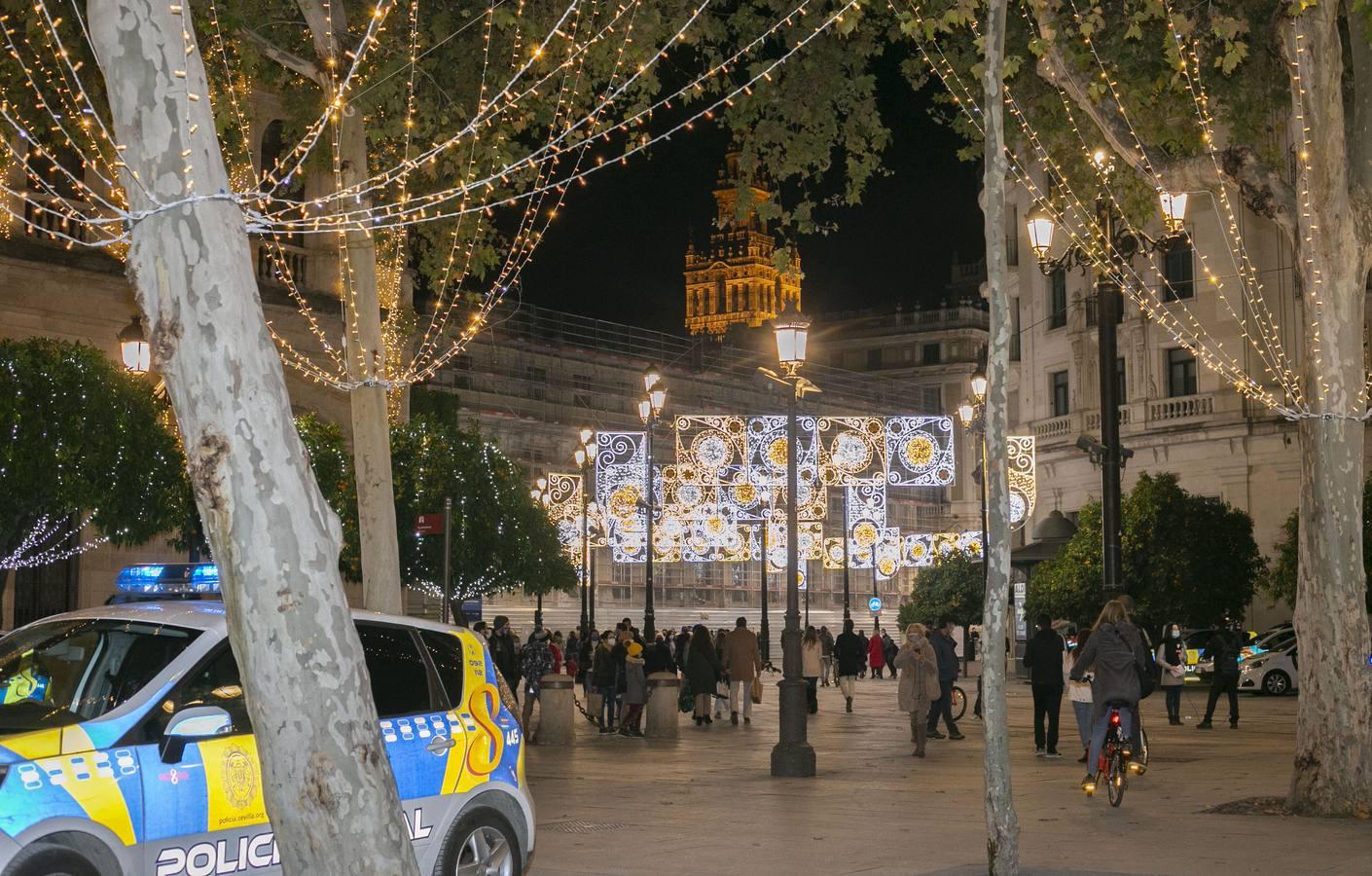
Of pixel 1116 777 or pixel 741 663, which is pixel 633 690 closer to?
pixel 741 663

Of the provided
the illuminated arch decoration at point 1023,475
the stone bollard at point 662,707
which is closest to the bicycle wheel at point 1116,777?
the stone bollard at point 662,707

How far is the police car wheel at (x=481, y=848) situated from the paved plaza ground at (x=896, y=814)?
64.8 inches

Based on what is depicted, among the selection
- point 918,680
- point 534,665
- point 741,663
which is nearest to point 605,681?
point 534,665

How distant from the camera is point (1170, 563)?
40.2 metres

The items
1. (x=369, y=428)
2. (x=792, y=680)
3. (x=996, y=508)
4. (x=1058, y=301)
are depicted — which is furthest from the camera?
(x=1058, y=301)

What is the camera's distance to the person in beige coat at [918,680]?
2048cm

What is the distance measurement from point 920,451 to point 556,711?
17665 mm

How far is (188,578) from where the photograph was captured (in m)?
9.84

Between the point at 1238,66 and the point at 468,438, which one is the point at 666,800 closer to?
the point at 1238,66

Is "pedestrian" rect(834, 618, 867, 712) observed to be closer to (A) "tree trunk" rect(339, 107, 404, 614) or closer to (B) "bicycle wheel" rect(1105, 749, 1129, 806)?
(A) "tree trunk" rect(339, 107, 404, 614)

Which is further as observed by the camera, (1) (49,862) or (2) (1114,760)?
(2) (1114,760)

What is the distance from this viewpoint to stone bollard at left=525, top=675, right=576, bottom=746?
74.6 feet

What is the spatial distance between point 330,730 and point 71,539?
79.3 ft

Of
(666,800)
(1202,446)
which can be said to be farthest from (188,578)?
(1202,446)
